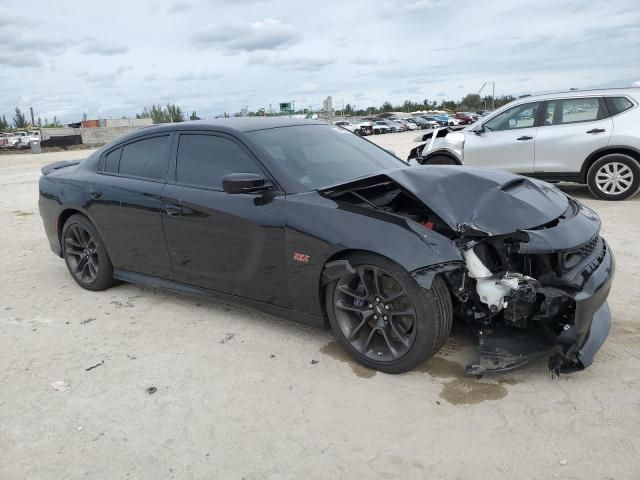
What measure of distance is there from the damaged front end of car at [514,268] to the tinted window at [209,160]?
996mm

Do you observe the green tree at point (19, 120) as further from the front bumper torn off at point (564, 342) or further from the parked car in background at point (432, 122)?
the front bumper torn off at point (564, 342)

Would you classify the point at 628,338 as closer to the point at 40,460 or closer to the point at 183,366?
the point at 183,366

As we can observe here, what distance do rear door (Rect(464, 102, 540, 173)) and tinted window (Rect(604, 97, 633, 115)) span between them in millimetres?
997

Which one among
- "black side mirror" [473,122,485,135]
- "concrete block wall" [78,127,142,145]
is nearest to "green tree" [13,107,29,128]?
"concrete block wall" [78,127,142,145]

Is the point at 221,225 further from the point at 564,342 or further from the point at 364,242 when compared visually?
the point at 564,342

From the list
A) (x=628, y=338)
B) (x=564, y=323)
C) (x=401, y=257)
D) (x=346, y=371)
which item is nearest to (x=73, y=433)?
(x=346, y=371)

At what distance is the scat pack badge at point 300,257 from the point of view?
11.4 ft

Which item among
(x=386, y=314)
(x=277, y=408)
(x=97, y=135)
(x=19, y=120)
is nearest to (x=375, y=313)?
(x=386, y=314)

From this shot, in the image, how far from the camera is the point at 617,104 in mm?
8141

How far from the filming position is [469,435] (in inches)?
105

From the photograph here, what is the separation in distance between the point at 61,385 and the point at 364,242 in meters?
2.07

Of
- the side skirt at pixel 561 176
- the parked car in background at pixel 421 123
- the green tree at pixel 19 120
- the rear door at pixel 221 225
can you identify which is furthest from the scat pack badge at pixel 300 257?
the green tree at pixel 19 120

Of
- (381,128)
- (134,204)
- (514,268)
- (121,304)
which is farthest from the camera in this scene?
(381,128)

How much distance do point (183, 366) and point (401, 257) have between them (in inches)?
63.6
